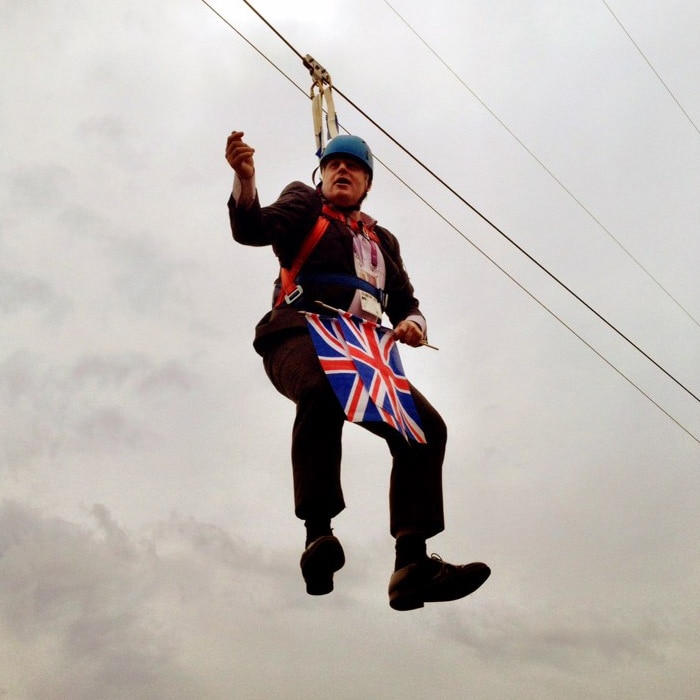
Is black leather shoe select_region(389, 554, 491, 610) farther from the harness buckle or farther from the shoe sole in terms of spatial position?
the harness buckle

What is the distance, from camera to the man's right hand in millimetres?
4188

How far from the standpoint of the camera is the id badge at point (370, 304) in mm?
4742

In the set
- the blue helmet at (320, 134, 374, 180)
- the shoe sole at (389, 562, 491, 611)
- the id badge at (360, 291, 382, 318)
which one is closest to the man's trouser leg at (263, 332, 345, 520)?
the id badge at (360, 291, 382, 318)

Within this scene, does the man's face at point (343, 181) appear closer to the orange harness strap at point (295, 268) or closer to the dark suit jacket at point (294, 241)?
the dark suit jacket at point (294, 241)

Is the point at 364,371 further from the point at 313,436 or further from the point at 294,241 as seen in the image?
the point at 294,241

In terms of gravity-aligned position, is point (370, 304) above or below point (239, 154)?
below

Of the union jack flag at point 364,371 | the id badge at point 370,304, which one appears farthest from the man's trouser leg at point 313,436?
the id badge at point 370,304

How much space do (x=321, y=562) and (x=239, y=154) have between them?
199cm

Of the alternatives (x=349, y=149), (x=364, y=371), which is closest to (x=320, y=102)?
(x=349, y=149)

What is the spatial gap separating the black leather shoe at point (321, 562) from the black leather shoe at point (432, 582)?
40 cm

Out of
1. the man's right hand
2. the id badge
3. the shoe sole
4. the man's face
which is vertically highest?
the man's face

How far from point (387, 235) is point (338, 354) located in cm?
134

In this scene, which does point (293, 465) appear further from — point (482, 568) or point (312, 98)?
point (312, 98)

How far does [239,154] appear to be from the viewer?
13.7ft
